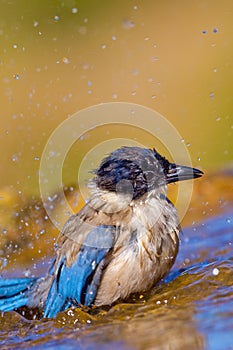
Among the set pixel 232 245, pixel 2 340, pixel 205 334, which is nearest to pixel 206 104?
pixel 232 245

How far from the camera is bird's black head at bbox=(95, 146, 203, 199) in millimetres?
6258

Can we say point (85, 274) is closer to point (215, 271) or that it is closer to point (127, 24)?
point (215, 271)

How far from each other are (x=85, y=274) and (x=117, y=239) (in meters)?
0.39

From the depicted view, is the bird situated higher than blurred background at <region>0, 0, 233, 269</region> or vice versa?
blurred background at <region>0, 0, 233, 269</region>

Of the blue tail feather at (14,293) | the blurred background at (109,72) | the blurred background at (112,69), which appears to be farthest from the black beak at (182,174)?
the blurred background at (112,69)

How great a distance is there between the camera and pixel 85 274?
6.14m

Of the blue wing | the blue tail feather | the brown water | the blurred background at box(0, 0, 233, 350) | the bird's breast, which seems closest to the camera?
the brown water

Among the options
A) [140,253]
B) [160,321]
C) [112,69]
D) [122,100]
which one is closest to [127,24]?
[112,69]

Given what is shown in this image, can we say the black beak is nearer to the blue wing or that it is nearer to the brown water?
the blue wing

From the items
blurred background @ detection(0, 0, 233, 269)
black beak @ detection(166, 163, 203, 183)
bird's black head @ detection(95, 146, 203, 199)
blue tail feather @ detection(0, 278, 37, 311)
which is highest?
blurred background @ detection(0, 0, 233, 269)

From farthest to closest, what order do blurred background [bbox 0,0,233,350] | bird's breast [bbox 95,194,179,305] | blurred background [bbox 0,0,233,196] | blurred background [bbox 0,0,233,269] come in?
blurred background [bbox 0,0,233,196] < blurred background [bbox 0,0,233,269] < bird's breast [bbox 95,194,179,305] < blurred background [bbox 0,0,233,350]

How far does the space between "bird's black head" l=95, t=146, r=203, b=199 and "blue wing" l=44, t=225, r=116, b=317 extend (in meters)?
0.39

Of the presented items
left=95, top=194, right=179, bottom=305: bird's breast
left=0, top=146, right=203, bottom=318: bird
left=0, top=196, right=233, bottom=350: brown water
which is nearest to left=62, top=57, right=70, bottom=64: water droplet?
left=0, top=196, right=233, bottom=350: brown water

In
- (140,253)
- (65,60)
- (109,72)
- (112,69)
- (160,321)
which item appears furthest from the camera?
(65,60)
